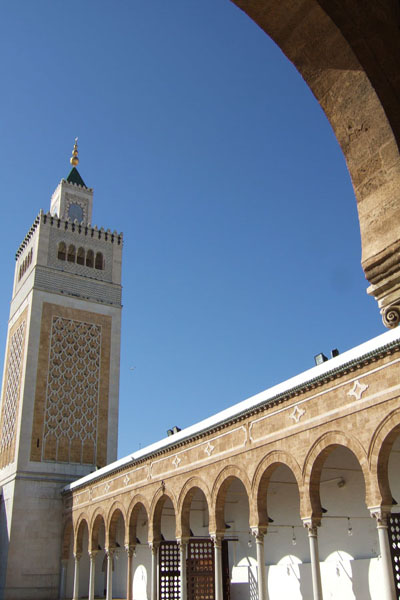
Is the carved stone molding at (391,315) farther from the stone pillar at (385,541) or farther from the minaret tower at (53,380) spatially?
the minaret tower at (53,380)

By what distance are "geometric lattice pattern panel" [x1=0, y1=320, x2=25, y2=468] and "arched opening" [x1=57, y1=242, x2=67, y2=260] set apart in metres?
3.39

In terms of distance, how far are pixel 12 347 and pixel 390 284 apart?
91.1 feet

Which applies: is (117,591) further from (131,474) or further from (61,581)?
(131,474)

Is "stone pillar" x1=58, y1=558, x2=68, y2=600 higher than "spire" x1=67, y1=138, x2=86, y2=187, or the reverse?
"spire" x1=67, y1=138, x2=86, y2=187

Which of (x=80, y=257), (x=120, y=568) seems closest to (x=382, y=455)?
(x=120, y=568)

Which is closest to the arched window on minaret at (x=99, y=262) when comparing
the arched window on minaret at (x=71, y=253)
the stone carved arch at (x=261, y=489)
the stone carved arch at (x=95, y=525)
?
the arched window on minaret at (x=71, y=253)

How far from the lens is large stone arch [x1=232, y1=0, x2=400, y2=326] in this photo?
8.87 ft

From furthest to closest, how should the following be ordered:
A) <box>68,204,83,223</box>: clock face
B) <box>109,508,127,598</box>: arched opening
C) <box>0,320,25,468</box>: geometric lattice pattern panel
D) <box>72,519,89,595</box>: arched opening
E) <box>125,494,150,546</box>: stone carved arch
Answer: <box>68,204,83,223</box>: clock face → <box>0,320,25,468</box>: geometric lattice pattern panel → <box>72,519,89,595</box>: arched opening → <box>109,508,127,598</box>: arched opening → <box>125,494,150,546</box>: stone carved arch

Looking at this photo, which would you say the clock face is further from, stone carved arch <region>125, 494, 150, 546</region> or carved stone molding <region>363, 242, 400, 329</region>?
carved stone molding <region>363, 242, 400, 329</region>

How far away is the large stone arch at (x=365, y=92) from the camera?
2.70 m

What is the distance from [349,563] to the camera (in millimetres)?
13695

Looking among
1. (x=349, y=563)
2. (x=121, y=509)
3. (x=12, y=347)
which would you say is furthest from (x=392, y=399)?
(x=12, y=347)

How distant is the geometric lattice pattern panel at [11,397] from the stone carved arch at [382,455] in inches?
734

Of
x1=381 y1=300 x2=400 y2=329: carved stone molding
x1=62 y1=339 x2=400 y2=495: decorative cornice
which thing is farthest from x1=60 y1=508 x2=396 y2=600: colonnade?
x1=381 y1=300 x2=400 y2=329: carved stone molding
